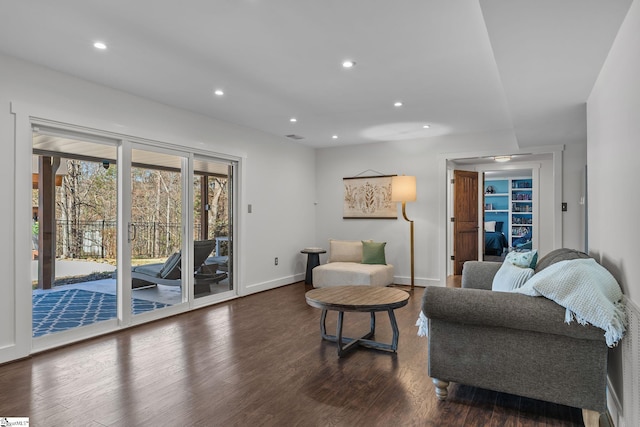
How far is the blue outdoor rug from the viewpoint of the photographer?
352 centimetres

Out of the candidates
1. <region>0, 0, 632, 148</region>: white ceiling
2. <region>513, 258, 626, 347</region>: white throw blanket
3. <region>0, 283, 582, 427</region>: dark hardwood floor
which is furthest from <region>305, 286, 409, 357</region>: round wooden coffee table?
<region>0, 0, 632, 148</region>: white ceiling

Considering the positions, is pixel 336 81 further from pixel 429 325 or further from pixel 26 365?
pixel 26 365

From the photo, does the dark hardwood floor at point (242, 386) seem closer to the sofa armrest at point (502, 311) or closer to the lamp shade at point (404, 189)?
the sofa armrest at point (502, 311)

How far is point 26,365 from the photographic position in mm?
3059

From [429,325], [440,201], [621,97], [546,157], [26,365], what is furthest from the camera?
[546,157]

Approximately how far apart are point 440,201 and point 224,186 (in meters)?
3.33

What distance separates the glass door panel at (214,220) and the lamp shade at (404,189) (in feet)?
8.20

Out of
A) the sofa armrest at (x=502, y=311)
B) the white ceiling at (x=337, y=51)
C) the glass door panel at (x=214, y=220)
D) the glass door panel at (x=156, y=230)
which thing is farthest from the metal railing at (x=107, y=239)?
the sofa armrest at (x=502, y=311)

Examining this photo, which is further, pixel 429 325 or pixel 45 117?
pixel 45 117

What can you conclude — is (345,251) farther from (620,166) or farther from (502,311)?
(620,166)

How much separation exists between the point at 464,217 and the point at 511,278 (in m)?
4.83

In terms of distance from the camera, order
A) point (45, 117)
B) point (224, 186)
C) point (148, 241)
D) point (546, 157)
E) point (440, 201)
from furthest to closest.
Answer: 1. point (546, 157)
2. point (440, 201)
3. point (224, 186)
4. point (148, 241)
5. point (45, 117)

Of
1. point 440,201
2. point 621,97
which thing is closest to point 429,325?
point 621,97

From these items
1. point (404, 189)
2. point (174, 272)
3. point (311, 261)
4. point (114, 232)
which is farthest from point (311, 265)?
point (114, 232)
